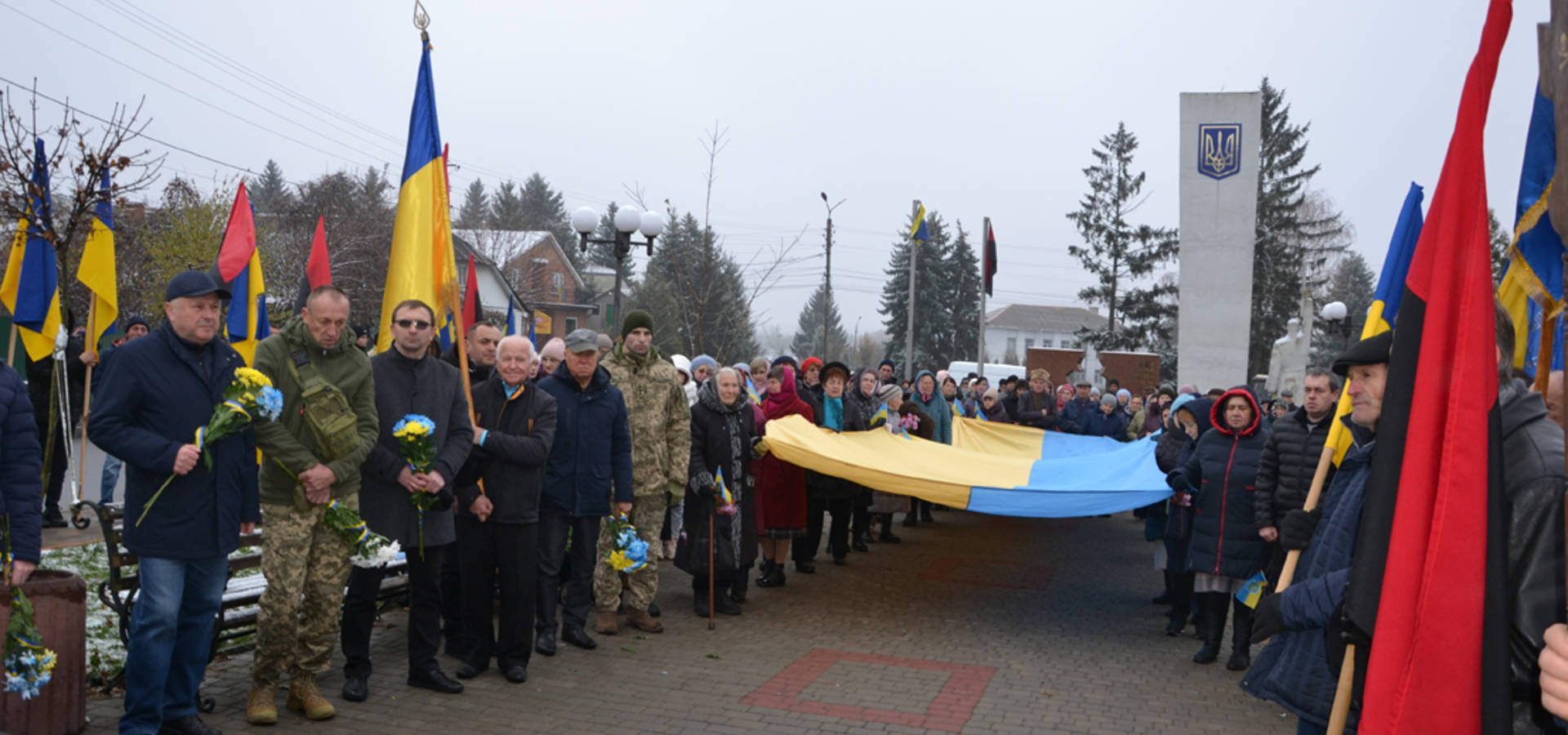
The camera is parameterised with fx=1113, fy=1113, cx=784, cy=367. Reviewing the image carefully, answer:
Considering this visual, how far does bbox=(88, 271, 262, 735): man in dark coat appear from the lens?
191 inches

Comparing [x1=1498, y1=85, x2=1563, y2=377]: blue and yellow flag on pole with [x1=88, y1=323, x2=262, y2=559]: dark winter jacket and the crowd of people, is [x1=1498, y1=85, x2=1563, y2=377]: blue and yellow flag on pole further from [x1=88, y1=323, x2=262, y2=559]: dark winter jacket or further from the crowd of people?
[x1=88, y1=323, x2=262, y2=559]: dark winter jacket

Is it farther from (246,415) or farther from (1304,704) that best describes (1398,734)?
(246,415)

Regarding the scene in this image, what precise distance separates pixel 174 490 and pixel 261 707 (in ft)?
4.24

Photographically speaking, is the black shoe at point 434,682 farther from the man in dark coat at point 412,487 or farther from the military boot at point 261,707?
the military boot at point 261,707

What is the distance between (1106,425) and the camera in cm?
1736

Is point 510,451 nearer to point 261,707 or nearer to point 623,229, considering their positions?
point 261,707

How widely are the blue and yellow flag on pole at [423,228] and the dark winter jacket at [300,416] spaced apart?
2.05 ft

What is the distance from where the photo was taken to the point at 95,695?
578 centimetres

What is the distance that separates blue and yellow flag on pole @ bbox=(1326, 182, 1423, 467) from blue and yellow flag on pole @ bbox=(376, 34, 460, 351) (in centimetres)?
469

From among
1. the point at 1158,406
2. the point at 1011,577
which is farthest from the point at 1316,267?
the point at 1011,577

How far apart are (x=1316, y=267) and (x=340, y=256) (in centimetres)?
4346

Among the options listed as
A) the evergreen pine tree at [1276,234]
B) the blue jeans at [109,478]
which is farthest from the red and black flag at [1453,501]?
the evergreen pine tree at [1276,234]

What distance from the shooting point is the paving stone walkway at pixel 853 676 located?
19.9 ft

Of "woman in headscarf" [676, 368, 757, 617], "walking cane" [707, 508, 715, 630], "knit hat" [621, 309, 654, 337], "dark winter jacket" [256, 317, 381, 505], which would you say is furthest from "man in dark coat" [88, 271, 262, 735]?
"walking cane" [707, 508, 715, 630]
